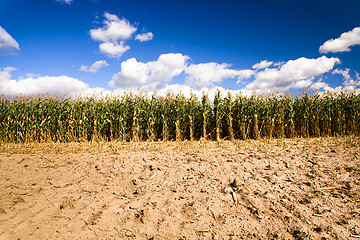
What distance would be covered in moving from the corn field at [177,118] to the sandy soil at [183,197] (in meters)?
4.83

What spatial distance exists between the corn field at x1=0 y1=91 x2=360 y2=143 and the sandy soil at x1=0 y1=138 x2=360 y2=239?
483 cm

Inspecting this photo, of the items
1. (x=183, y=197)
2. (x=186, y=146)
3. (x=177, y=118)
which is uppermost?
(x=177, y=118)

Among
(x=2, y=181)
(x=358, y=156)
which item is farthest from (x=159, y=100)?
(x=358, y=156)

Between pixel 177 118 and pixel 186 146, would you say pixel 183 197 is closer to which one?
pixel 186 146

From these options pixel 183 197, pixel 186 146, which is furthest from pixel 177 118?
pixel 183 197

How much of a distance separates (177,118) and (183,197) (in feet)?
21.6

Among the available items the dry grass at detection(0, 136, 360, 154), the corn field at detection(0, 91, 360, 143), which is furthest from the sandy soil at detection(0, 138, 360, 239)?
the corn field at detection(0, 91, 360, 143)

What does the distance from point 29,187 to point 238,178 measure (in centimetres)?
415

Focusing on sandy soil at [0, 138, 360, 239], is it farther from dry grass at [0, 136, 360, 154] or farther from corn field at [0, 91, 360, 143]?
corn field at [0, 91, 360, 143]

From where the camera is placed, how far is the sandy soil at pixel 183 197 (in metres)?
2.83

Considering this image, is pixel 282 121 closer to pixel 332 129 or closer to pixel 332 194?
pixel 332 129

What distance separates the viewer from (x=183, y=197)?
356 centimetres

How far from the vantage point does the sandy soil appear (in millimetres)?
2826

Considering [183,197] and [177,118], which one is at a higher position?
[177,118]
